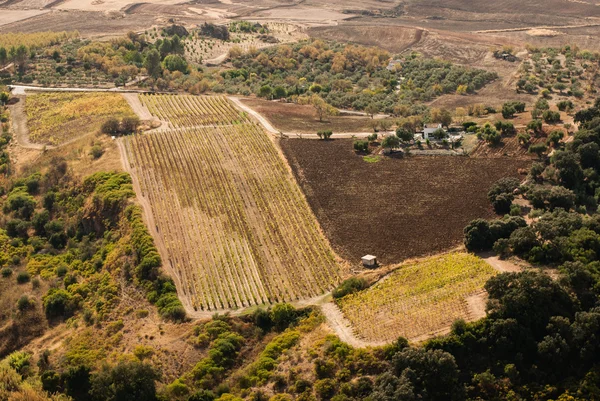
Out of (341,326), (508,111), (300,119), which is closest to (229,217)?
(341,326)

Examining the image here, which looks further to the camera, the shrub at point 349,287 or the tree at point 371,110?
the tree at point 371,110

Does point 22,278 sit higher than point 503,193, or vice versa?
point 503,193

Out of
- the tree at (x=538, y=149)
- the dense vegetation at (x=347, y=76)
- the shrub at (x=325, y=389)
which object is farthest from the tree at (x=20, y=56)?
the shrub at (x=325, y=389)

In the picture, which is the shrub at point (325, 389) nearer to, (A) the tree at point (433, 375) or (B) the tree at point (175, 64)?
(A) the tree at point (433, 375)

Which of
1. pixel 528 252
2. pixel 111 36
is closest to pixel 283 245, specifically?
pixel 528 252

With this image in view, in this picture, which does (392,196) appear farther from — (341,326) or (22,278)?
(22,278)
